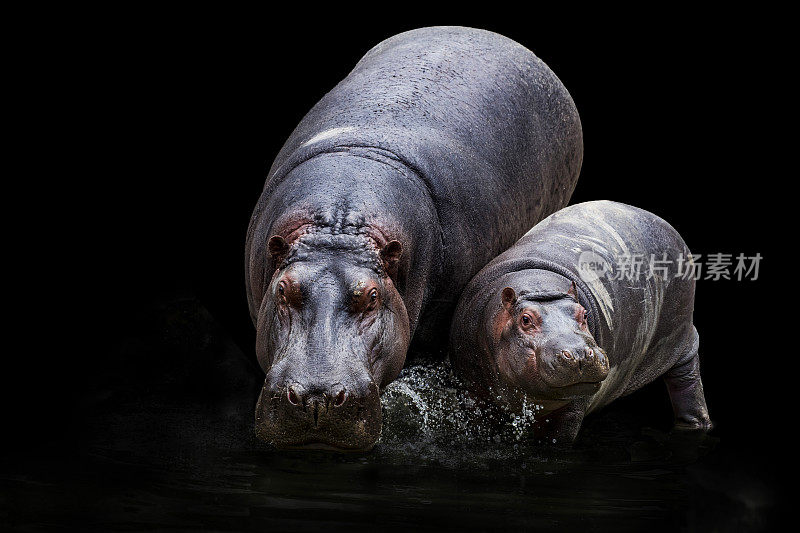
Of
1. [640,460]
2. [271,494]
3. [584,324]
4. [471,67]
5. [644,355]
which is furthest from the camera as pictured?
[471,67]

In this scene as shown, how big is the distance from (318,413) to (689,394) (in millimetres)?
4013

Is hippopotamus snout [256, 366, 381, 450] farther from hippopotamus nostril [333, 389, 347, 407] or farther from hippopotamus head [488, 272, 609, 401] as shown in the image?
hippopotamus head [488, 272, 609, 401]

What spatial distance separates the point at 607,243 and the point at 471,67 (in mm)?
1884

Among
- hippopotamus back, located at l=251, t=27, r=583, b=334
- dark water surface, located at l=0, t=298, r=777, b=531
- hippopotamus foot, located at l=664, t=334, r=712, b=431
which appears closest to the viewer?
dark water surface, located at l=0, t=298, r=777, b=531

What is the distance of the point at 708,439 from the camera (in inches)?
366

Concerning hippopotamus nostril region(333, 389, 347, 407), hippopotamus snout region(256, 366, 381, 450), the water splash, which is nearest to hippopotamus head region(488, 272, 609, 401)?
the water splash

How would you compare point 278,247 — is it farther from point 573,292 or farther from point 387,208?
point 573,292

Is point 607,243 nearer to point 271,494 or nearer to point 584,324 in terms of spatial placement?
point 584,324

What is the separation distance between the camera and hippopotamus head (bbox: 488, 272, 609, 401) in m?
7.33

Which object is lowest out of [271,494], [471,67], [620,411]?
[620,411]

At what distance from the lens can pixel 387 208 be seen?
7926 millimetres

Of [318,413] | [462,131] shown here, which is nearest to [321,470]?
[318,413]

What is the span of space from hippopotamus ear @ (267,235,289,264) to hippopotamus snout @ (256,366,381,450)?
3.06 ft

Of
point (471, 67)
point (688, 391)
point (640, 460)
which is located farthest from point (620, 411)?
point (471, 67)
